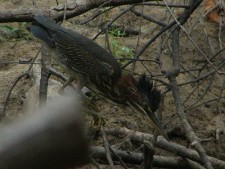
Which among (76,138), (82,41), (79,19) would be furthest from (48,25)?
(76,138)

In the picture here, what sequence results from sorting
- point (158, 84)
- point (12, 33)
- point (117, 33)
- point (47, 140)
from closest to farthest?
point (47, 140) < point (158, 84) < point (12, 33) < point (117, 33)

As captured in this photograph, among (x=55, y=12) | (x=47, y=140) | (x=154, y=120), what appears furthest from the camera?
(x=55, y=12)

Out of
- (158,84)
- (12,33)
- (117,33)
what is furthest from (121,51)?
(12,33)

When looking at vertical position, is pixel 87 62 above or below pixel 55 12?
below

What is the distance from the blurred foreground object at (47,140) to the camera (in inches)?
25.1

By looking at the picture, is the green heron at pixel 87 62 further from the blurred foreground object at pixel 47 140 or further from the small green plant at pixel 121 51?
the blurred foreground object at pixel 47 140

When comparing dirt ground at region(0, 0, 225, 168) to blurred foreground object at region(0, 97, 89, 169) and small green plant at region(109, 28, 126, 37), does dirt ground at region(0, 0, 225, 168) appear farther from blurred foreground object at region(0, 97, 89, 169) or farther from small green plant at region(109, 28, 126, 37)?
blurred foreground object at region(0, 97, 89, 169)

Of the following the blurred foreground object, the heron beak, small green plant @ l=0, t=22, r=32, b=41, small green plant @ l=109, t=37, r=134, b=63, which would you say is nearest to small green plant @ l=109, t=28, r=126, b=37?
small green plant @ l=109, t=37, r=134, b=63

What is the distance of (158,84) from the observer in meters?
4.75

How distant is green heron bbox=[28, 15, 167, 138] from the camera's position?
3546 millimetres

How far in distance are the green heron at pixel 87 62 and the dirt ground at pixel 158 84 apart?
297mm

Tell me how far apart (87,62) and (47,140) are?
3163 millimetres

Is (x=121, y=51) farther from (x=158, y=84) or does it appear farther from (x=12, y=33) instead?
(x=12, y=33)

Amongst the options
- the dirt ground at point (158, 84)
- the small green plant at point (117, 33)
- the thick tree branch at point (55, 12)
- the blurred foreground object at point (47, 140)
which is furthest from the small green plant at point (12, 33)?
the blurred foreground object at point (47, 140)
